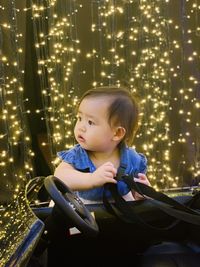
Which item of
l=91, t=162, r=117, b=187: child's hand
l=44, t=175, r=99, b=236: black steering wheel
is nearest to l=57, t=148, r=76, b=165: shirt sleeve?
l=91, t=162, r=117, b=187: child's hand

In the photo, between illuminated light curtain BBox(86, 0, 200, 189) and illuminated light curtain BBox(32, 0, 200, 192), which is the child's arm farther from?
illuminated light curtain BBox(86, 0, 200, 189)

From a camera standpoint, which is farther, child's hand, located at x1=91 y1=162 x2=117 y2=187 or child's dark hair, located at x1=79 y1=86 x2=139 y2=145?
child's dark hair, located at x1=79 y1=86 x2=139 y2=145

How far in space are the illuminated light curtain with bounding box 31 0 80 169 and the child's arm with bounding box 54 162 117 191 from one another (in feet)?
7.33

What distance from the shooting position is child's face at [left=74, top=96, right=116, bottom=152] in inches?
81.6

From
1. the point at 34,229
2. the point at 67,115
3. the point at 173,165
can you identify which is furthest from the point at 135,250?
the point at 173,165

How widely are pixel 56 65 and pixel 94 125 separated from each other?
2281 millimetres

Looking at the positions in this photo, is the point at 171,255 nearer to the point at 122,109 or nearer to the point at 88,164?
the point at 88,164

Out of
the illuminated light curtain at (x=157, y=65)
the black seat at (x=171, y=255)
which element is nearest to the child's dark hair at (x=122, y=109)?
the black seat at (x=171, y=255)

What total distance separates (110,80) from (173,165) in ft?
3.43

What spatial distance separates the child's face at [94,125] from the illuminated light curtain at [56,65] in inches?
85.4

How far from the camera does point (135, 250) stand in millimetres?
2100

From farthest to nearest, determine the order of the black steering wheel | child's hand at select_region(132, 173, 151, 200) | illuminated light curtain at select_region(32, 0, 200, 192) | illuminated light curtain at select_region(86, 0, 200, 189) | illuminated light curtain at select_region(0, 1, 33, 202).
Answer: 1. illuminated light curtain at select_region(86, 0, 200, 189)
2. illuminated light curtain at select_region(32, 0, 200, 192)
3. illuminated light curtain at select_region(0, 1, 33, 202)
4. child's hand at select_region(132, 173, 151, 200)
5. the black steering wheel

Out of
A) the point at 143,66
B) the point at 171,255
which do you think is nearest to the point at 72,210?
the point at 171,255

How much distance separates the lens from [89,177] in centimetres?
197
